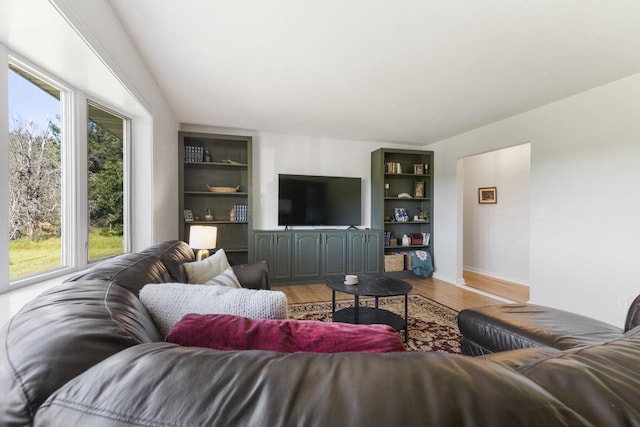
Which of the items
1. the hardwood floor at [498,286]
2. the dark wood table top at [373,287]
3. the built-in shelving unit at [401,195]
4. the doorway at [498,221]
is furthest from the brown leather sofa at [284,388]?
the built-in shelving unit at [401,195]

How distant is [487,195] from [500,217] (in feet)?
1.51

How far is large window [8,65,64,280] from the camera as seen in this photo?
130cm

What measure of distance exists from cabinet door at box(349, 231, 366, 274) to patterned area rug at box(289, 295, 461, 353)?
0.92 m

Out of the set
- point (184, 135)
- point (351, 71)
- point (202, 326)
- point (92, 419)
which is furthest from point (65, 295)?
point (184, 135)

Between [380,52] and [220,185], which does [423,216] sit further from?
[220,185]

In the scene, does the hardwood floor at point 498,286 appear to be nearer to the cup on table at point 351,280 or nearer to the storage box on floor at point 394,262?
the storage box on floor at point 394,262

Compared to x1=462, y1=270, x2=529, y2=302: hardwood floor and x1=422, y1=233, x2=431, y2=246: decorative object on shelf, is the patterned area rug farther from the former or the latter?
x1=422, y1=233, x2=431, y2=246: decorative object on shelf

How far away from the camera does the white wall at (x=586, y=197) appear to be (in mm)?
2398

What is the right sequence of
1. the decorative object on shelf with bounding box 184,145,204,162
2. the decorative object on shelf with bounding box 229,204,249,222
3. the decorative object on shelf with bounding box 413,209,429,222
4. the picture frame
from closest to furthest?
the decorative object on shelf with bounding box 184,145,204,162
the decorative object on shelf with bounding box 229,204,249,222
the picture frame
the decorative object on shelf with bounding box 413,209,429,222

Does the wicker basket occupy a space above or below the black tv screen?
below

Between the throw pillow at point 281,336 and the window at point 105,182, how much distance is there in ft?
5.90

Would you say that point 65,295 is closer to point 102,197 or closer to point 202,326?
point 202,326

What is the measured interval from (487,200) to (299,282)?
3.68m

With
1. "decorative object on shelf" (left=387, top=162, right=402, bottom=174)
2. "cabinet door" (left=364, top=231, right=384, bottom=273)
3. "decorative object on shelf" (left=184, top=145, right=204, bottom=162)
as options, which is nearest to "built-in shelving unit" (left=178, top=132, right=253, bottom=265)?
"decorative object on shelf" (left=184, top=145, right=204, bottom=162)
